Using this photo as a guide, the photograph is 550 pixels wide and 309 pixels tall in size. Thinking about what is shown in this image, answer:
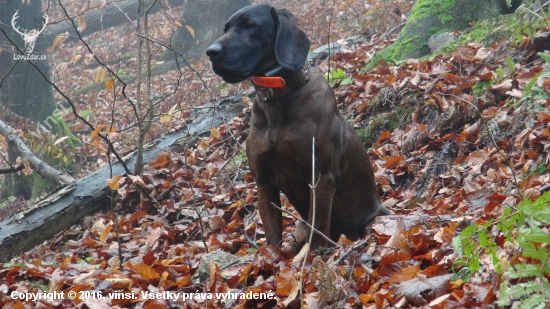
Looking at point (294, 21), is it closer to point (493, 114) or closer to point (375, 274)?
point (375, 274)

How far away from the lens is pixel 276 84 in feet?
13.0

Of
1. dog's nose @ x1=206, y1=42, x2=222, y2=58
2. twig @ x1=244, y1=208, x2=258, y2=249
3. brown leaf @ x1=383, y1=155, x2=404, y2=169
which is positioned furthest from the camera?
brown leaf @ x1=383, y1=155, x2=404, y2=169

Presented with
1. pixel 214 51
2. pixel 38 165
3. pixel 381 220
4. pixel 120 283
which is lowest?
pixel 120 283

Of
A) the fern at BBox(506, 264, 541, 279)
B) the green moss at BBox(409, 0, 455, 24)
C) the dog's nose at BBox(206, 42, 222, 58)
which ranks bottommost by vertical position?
the fern at BBox(506, 264, 541, 279)

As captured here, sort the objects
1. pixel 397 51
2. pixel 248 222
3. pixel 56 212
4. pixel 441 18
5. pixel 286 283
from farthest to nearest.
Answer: pixel 397 51, pixel 441 18, pixel 56 212, pixel 248 222, pixel 286 283

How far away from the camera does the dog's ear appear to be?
4.00 metres

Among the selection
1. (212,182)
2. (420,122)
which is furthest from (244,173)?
(420,122)

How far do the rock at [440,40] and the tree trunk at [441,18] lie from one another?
0.18 meters

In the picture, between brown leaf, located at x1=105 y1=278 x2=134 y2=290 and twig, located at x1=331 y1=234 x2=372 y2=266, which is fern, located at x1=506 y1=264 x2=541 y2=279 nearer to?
twig, located at x1=331 y1=234 x2=372 y2=266

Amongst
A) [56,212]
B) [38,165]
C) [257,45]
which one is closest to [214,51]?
[257,45]

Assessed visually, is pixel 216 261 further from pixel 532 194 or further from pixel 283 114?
pixel 532 194

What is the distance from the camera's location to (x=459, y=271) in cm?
265

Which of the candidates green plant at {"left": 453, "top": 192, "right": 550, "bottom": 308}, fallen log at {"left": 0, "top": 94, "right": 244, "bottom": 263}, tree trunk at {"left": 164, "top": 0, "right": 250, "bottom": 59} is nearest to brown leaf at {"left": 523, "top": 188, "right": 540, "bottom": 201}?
green plant at {"left": 453, "top": 192, "right": 550, "bottom": 308}

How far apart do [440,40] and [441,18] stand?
0.52 meters
